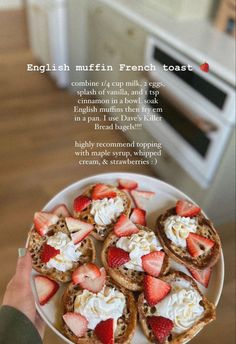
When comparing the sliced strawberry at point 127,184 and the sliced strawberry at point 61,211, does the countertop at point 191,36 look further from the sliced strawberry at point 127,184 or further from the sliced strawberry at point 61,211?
the sliced strawberry at point 61,211

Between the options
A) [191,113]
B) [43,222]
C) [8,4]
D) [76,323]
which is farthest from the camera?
[191,113]

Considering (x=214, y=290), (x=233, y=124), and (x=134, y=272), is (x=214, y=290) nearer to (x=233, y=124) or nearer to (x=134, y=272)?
(x=134, y=272)

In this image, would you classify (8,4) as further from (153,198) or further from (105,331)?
(105,331)

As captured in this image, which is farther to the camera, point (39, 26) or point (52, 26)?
point (39, 26)

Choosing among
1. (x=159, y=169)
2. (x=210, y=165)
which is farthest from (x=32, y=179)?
(x=210, y=165)

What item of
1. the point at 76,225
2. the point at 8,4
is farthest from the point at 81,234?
the point at 8,4

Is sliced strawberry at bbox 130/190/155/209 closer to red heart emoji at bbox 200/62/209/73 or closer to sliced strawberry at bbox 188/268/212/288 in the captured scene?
sliced strawberry at bbox 188/268/212/288

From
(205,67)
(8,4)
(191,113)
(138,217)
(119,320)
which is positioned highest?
(8,4)
